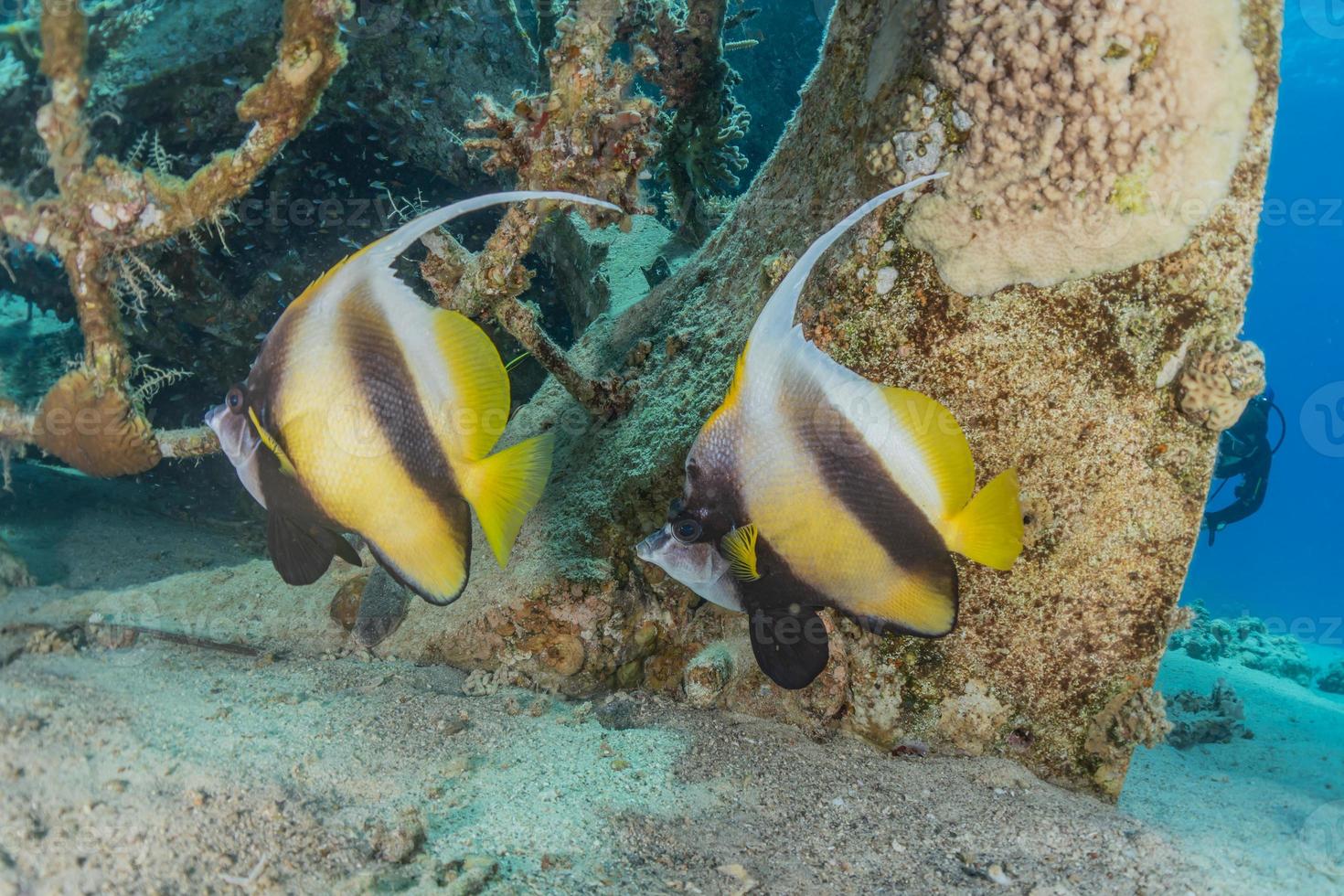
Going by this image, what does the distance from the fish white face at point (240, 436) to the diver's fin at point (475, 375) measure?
21.9 inches

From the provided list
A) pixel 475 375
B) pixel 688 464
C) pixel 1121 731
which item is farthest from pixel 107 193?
pixel 1121 731

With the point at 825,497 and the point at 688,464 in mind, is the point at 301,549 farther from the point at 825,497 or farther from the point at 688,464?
the point at 825,497

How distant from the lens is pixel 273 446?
183 cm

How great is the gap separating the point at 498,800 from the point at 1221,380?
8.95 feet

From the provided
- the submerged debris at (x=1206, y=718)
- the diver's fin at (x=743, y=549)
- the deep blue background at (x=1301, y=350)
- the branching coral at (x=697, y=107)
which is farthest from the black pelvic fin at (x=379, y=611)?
the deep blue background at (x=1301, y=350)

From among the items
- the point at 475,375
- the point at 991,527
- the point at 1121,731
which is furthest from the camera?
the point at 1121,731

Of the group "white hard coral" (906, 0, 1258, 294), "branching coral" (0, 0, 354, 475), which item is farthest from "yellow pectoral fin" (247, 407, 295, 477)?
"white hard coral" (906, 0, 1258, 294)

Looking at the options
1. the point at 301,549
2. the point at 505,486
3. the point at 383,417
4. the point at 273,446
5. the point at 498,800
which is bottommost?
the point at 498,800

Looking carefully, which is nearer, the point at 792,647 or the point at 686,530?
the point at 686,530

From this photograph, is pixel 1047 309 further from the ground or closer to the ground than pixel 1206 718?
further from the ground

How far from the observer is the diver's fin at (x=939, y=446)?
5.88 ft

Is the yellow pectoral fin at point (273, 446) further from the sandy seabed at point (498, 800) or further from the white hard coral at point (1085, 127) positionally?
the white hard coral at point (1085, 127)

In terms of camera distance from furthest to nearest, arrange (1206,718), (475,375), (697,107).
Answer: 1. (697,107)
2. (1206,718)
3. (475,375)

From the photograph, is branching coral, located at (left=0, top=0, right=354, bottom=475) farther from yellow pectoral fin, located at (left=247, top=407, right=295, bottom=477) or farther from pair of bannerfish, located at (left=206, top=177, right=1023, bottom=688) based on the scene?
yellow pectoral fin, located at (left=247, top=407, right=295, bottom=477)
